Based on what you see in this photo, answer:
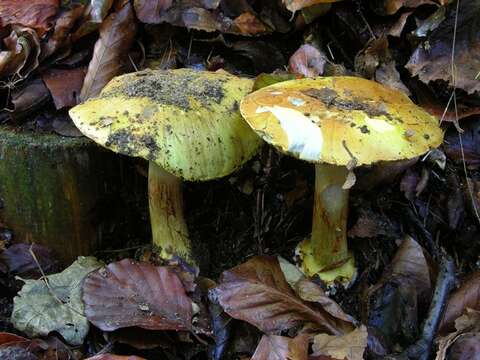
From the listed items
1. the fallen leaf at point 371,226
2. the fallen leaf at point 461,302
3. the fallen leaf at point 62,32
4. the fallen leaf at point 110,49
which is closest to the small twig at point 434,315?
the fallen leaf at point 461,302

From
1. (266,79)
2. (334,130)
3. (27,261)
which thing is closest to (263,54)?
(266,79)

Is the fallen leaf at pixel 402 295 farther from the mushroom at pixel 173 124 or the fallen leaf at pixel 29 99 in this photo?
the fallen leaf at pixel 29 99

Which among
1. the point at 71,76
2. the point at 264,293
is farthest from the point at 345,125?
the point at 71,76

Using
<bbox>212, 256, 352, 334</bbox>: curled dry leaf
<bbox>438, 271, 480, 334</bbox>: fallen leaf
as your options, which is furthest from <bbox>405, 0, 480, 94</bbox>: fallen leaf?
<bbox>212, 256, 352, 334</bbox>: curled dry leaf

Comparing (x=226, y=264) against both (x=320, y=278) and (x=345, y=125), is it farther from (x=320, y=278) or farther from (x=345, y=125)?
(x=345, y=125)

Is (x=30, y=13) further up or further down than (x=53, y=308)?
further up

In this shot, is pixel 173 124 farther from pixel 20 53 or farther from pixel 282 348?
pixel 20 53

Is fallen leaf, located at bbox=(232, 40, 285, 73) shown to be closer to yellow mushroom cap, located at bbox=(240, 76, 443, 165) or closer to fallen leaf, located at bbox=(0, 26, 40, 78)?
yellow mushroom cap, located at bbox=(240, 76, 443, 165)
